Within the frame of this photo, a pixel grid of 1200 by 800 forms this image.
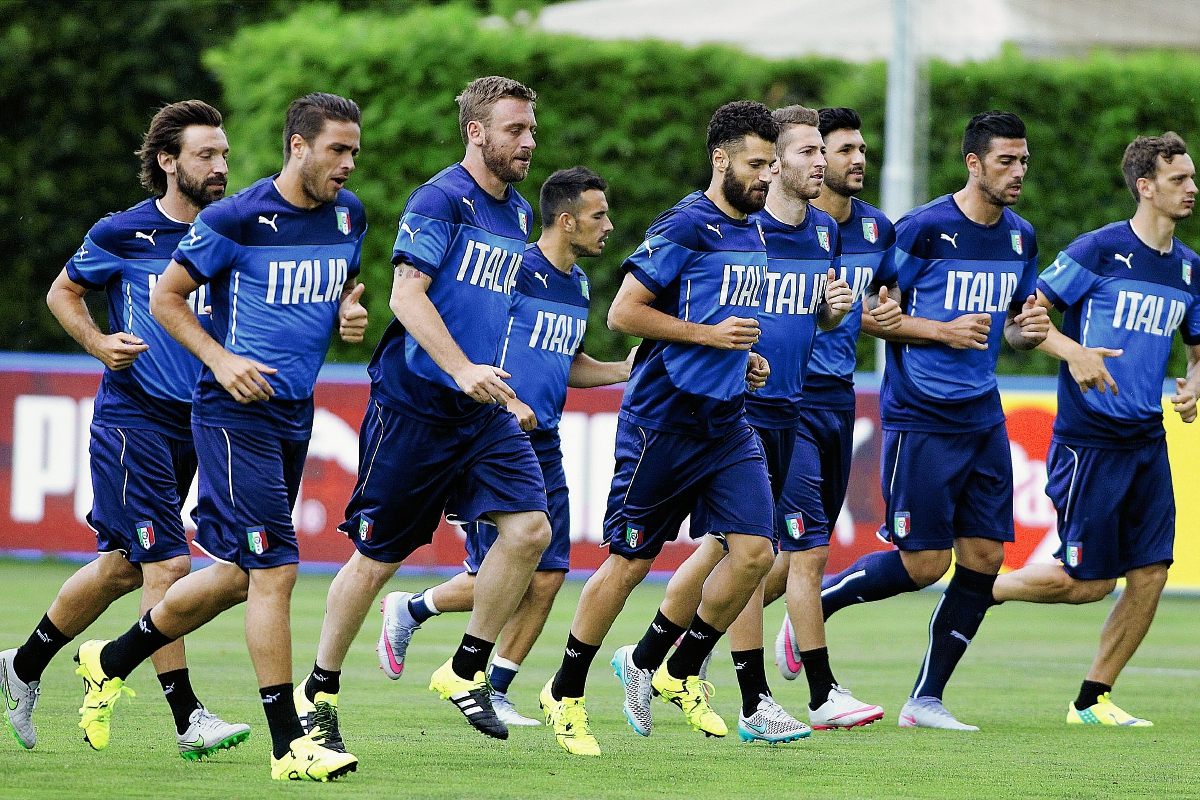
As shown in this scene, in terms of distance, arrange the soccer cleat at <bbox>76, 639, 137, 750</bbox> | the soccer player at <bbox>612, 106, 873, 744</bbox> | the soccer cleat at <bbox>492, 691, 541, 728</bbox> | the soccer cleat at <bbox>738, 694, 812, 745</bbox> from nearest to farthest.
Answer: the soccer cleat at <bbox>76, 639, 137, 750</bbox> < the soccer cleat at <bbox>738, 694, 812, 745</bbox> < the soccer player at <bbox>612, 106, 873, 744</bbox> < the soccer cleat at <bbox>492, 691, 541, 728</bbox>

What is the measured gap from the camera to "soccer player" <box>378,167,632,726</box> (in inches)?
322

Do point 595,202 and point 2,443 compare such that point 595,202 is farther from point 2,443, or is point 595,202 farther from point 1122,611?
point 2,443

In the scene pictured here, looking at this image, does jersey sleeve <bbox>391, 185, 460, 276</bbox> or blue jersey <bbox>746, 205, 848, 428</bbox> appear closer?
jersey sleeve <bbox>391, 185, 460, 276</bbox>

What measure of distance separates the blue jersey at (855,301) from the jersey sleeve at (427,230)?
2.19m

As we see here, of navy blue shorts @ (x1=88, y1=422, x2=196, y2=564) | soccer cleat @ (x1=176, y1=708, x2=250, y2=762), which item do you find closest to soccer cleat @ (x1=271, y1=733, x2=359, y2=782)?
soccer cleat @ (x1=176, y1=708, x2=250, y2=762)

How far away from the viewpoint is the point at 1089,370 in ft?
25.6

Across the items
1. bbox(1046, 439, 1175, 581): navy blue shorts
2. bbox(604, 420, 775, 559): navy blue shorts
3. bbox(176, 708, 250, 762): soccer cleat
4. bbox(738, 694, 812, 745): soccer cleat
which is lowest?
bbox(738, 694, 812, 745): soccer cleat

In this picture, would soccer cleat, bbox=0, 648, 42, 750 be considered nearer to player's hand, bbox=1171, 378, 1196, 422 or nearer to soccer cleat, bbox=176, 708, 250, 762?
soccer cleat, bbox=176, 708, 250, 762

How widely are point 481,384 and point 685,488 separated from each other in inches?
48.8

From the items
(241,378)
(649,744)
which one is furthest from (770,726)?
(241,378)

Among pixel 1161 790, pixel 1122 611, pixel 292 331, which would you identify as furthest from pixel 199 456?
pixel 1122 611

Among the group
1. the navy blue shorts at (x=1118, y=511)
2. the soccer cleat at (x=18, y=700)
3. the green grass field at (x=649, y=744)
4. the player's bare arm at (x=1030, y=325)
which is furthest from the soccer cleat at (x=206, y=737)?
the navy blue shorts at (x=1118, y=511)

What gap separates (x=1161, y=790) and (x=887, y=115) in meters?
12.2

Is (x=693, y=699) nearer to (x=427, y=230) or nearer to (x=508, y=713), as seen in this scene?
(x=508, y=713)
